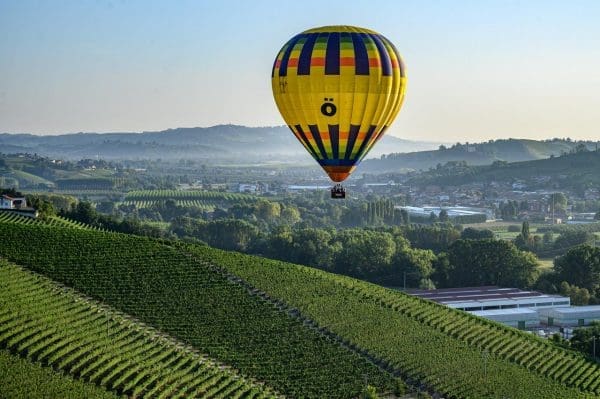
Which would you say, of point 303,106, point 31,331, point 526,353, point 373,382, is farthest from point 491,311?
point 31,331

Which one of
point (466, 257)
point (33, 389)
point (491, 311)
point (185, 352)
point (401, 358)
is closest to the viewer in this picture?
point (33, 389)

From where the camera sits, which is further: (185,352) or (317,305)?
(317,305)

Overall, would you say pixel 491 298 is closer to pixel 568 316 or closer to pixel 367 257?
pixel 568 316

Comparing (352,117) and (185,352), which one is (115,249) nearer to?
(185,352)

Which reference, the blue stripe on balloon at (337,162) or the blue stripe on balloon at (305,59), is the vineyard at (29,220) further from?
the blue stripe on balloon at (305,59)

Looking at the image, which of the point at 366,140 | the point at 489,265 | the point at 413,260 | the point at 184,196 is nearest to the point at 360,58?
the point at 366,140

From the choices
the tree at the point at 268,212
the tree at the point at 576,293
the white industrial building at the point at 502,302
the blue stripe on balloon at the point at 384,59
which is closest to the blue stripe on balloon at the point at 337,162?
the blue stripe on balloon at the point at 384,59

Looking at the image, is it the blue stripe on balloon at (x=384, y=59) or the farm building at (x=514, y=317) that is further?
the farm building at (x=514, y=317)
